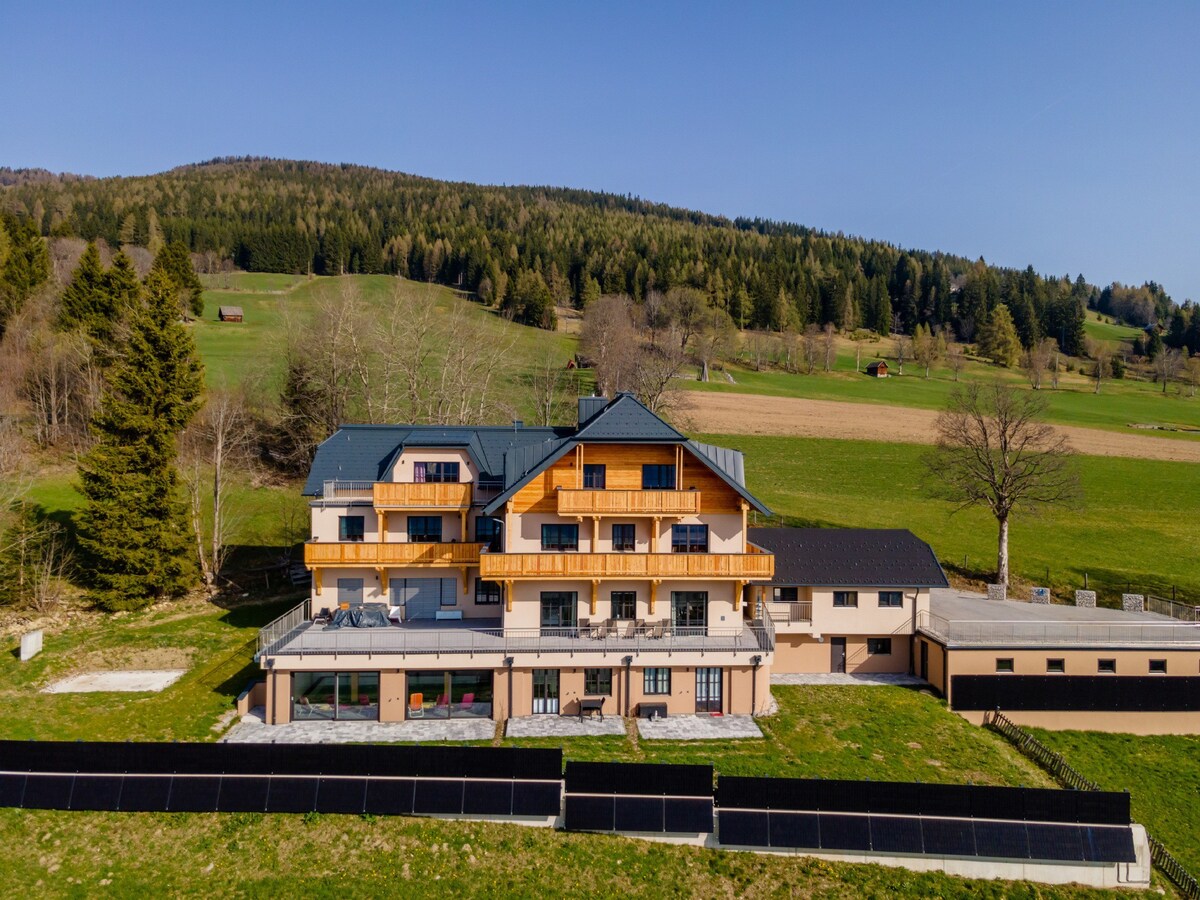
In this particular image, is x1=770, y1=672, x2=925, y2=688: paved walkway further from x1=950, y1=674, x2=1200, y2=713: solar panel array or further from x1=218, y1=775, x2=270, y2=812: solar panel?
x1=218, y1=775, x2=270, y2=812: solar panel

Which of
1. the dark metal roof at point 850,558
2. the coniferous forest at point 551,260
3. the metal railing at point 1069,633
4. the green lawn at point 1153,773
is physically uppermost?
the coniferous forest at point 551,260

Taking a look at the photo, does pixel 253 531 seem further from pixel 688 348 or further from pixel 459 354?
pixel 688 348

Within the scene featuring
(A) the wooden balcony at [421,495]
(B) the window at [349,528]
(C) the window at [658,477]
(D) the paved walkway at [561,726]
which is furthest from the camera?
(B) the window at [349,528]

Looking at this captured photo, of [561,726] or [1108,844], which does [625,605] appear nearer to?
[561,726]

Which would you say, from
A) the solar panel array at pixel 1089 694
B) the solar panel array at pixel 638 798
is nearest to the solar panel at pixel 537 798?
the solar panel array at pixel 638 798

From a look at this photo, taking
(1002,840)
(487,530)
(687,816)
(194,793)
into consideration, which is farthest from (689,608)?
(194,793)

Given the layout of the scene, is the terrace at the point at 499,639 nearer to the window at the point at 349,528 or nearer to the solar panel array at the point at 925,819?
the window at the point at 349,528

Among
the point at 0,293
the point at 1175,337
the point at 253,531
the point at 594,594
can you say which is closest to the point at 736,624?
the point at 594,594
